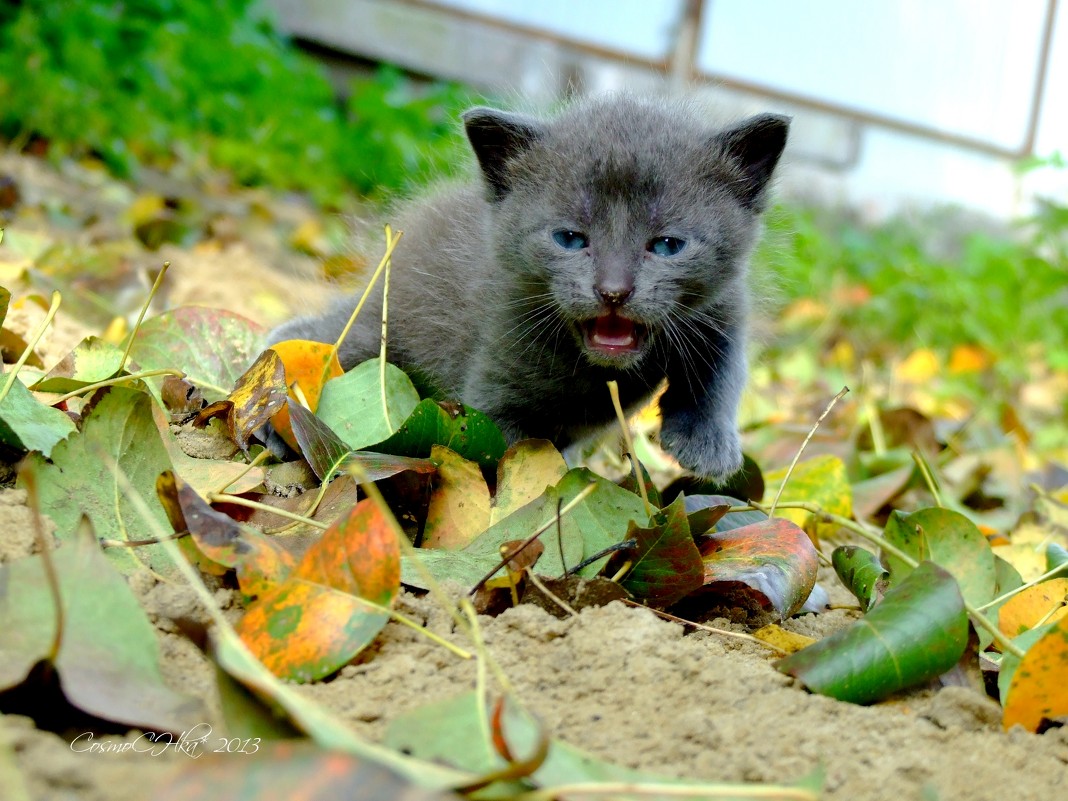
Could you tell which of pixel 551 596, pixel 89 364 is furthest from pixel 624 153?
pixel 89 364

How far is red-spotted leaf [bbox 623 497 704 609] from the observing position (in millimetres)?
1849

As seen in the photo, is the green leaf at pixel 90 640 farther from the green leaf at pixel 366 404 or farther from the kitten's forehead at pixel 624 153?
the kitten's forehead at pixel 624 153

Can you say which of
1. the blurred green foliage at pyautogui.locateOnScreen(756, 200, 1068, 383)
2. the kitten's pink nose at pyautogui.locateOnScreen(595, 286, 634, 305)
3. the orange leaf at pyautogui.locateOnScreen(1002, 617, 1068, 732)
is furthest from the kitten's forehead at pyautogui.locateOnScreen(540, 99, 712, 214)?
the blurred green foliage at pyautogui.locateOnScreen(756, 200, 1068, 383)

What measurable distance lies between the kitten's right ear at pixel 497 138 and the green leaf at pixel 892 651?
1548 millimetres

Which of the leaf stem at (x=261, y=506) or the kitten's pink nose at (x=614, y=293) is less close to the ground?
the kitten's pink nose at (x=614, y=293)

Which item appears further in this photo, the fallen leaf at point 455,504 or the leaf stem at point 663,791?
the fallen leaf at point 455,504

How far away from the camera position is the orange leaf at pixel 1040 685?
1617 mm

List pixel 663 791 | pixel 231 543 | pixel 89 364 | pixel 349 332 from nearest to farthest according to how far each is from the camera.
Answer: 1. pixel 663 791
2. pixel 231 543
3. pixel 89 364
4. pixel 349 332

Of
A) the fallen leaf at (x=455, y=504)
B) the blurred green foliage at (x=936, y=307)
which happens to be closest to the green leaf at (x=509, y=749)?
the fallen leaf at (x=455, y=504)

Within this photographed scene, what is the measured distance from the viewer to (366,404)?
2.43m

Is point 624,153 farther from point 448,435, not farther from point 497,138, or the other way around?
point 448,435

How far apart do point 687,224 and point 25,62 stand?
A: 5186 mm

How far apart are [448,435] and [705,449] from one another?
73 cm

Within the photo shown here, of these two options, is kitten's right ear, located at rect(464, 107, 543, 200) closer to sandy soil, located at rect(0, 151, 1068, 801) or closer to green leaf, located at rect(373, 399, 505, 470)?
green leaf, located at rect(373, 399, 505, 470)
